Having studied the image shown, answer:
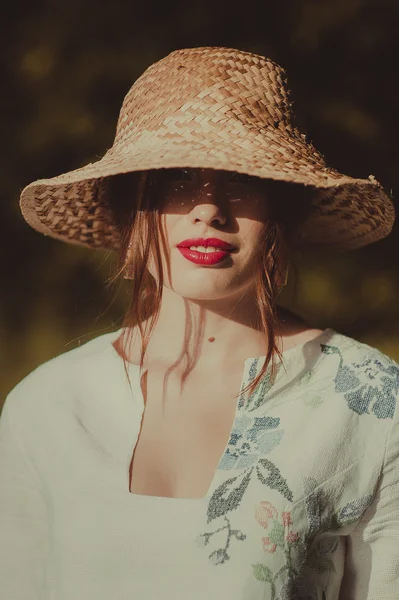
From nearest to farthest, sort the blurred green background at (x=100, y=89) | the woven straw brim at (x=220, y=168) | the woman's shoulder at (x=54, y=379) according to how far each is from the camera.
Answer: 1. the woven straw brim at (x=220, y=168)
2. the woman's shoulder at (x=54, y=379)
3. the blurred green background at (x=100, y=89)

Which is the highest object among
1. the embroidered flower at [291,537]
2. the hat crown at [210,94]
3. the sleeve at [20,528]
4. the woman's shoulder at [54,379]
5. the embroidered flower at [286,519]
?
the hat crown at [210,94]

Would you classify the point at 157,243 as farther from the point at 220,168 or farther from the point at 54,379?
the point at 54,379

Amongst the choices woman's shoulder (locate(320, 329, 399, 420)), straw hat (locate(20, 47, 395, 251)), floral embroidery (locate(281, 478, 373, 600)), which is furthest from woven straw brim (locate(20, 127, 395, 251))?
floral embroidery (locate(281, 478, 373, 600))

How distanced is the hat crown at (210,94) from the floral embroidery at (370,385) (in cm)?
42

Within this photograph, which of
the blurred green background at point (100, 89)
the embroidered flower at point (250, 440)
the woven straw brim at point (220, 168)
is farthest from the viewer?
the blurred green background at point (100, 89)

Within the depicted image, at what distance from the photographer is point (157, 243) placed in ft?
4.14

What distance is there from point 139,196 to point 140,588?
0.63 m

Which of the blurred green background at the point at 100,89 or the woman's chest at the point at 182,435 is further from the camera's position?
the blurred green background at the point at 100,89

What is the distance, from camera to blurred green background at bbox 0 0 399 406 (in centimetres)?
199

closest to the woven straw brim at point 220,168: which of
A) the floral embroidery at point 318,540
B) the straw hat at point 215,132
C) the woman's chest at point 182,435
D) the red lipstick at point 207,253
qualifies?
the straw hat at point 215,132

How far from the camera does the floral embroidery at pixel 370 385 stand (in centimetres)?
131

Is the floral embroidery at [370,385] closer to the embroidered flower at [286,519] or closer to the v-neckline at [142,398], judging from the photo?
the v-neckline at [142,398]

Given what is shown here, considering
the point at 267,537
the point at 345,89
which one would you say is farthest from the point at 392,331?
the point at 267,537

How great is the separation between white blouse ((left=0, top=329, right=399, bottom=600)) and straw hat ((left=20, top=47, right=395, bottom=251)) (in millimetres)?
317
